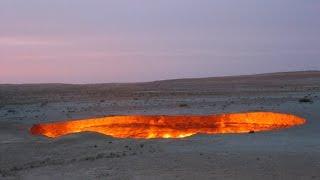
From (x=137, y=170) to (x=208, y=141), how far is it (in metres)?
4.34

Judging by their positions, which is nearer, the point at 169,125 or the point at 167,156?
the point at 167,156

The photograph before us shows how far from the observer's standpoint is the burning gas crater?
23.1 m

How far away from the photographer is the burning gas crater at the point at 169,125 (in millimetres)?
23125

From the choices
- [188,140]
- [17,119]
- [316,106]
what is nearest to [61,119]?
[17,119]

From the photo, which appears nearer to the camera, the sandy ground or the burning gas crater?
the sandy ground

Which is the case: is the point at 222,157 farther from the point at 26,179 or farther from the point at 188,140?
the point at 26,179

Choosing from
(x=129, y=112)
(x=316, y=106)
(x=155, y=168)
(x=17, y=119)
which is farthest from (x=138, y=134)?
(x=155, y=168)

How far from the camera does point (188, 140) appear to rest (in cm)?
1730

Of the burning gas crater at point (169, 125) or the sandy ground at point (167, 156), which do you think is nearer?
the sandy ground at point (167, 156)

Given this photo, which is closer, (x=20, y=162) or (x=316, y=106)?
(x=20, y=162)

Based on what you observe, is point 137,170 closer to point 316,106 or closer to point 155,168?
point 155,168

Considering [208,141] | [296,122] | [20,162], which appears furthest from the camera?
[296,122]

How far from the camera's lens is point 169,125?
2456cm

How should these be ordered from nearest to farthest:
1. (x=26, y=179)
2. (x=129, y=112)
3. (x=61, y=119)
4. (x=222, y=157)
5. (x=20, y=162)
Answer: (x=26, y=179)
(x=222, y=157)
(x=20, y=162)
(x=61, y=119)
(x=129, y=112)
